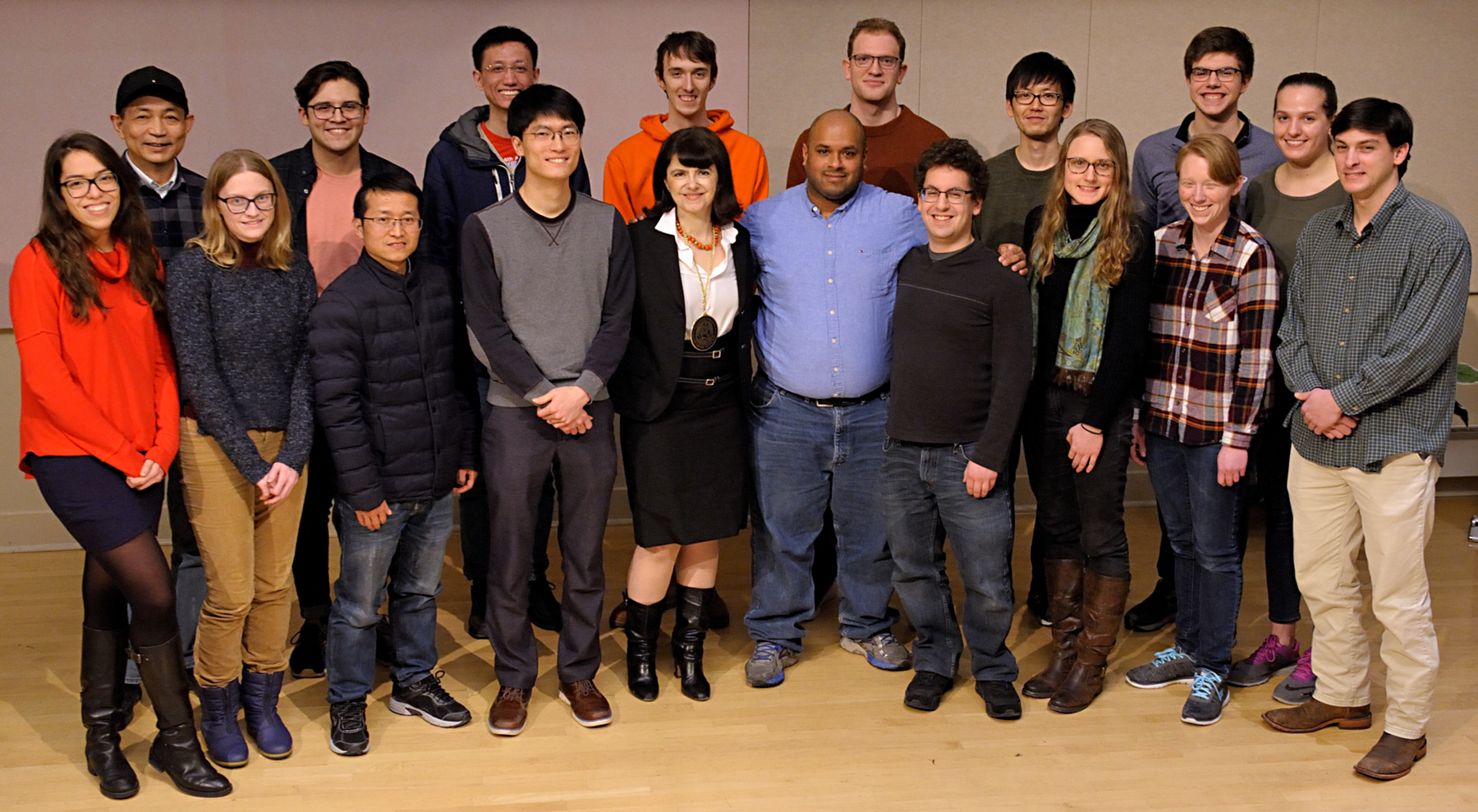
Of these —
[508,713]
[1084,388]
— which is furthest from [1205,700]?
[508,713]

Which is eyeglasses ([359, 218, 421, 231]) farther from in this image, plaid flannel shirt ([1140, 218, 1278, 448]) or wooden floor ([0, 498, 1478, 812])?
plaid flannel shirt ([1140, 218, 1278, 448])

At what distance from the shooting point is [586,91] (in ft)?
16.5

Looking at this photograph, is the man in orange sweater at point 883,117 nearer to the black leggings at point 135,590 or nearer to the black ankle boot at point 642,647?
the black ankle boot at point 642,647

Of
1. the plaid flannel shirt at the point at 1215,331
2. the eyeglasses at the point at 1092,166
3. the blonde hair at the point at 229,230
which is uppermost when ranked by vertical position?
the eyeglasses at the point at 1092,166

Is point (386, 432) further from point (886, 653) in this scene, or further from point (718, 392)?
point (886, 653)

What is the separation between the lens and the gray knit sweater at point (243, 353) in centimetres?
290

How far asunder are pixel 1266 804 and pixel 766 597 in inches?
58.5

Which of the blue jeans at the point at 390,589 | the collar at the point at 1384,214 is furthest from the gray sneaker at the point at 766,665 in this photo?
the collar at the point at 1384,214

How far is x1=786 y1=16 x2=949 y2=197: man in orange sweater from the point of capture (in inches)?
153

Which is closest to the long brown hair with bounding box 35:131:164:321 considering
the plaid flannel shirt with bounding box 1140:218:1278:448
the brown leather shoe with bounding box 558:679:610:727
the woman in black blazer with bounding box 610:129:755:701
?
the woman in black blazer with bounding box 610:129:755:701

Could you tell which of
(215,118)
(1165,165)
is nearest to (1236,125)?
(1165,165)

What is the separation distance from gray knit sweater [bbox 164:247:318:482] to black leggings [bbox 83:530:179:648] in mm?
300

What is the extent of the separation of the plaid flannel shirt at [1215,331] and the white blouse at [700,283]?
118 centimetres

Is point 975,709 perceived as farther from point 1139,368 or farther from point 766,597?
point 1139,368
